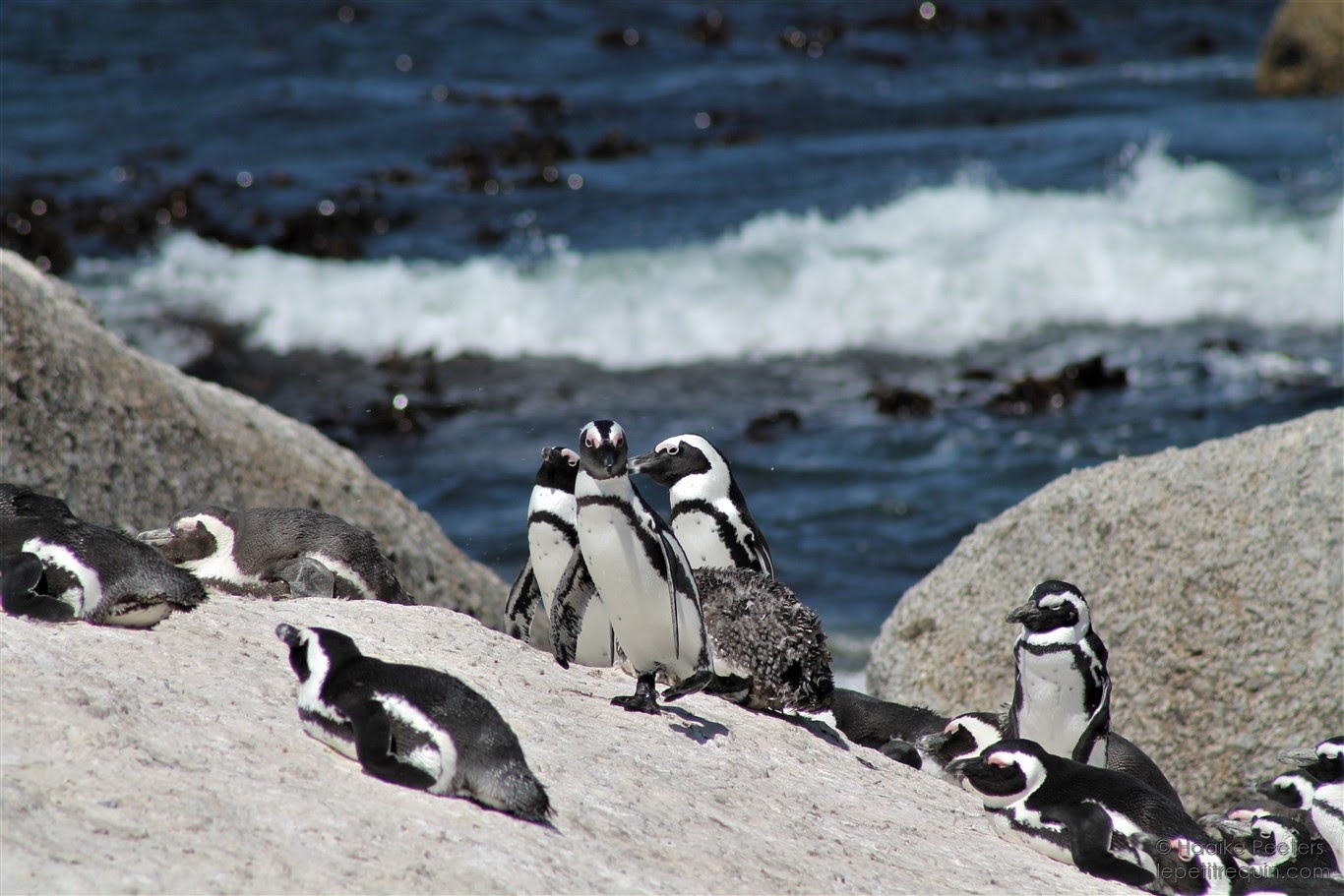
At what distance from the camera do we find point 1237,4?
108ft

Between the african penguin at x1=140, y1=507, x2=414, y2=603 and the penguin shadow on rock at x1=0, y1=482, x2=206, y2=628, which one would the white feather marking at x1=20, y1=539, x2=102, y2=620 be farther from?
the african penguin at x1=140, y1=507, x2=414, y2=603

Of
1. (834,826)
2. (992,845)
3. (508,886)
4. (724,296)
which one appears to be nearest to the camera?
(508,886)

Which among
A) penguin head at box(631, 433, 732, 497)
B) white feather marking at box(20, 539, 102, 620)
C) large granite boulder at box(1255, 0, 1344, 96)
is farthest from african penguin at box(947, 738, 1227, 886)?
large granite boulder at box(1255, 0, 1344, 96)

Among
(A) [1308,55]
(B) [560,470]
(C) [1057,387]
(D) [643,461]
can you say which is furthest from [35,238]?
(A) [1308,55]

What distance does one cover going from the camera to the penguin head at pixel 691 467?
683 centimetres

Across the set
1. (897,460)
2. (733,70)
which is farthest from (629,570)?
(733,70)

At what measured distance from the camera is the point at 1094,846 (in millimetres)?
4902

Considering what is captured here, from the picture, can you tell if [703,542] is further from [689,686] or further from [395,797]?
[395,797]

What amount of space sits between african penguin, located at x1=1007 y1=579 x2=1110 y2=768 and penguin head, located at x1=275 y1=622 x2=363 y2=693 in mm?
2856

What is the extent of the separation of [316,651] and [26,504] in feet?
4.95

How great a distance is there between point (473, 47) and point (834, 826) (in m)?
24.8

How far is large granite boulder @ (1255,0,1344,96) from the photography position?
24766 millimetres

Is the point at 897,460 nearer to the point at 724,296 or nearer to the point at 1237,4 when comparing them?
the point at 724,296

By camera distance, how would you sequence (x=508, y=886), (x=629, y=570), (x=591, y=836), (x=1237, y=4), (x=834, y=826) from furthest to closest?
(x=1237, y=4)
(x=629, y=570)
(x=834, y=826)
(x=591, y=836)
(x=508, y=886)
